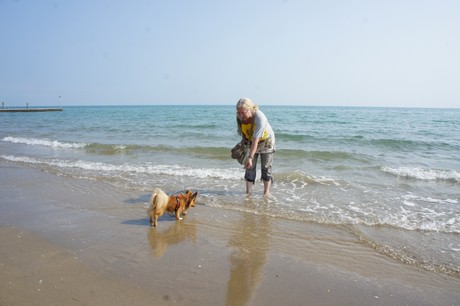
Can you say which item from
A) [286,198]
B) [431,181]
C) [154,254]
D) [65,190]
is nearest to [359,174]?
[431,181]

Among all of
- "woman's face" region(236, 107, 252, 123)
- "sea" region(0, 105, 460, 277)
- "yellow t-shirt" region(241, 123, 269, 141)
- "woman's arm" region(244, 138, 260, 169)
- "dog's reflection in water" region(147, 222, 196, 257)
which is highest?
"woman's face" region(236, 107, 252, 123)

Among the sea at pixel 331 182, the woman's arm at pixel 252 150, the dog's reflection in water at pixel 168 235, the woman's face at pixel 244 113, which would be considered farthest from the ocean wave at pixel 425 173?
the dog's reflection in water at pixel 168 235

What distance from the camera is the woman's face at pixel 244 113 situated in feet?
18.2

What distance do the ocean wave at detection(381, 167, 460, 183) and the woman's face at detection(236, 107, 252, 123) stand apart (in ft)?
18.9

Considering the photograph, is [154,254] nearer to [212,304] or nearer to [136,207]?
[212,304]

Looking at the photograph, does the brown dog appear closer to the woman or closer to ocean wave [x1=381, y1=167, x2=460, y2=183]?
the woman

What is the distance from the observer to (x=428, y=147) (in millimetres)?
15047

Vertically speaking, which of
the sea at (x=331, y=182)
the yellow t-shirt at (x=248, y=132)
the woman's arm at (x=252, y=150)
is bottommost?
the sea at (x=331, y=182)

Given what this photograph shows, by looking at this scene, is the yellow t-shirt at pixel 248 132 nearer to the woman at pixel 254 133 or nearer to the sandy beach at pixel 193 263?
the woman at pixel 254 133

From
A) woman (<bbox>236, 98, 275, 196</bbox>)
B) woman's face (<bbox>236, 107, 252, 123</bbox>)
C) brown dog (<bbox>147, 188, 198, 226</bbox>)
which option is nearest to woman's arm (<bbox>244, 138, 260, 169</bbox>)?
woman (<bbox>236, 98, 275, 196</bbox>)

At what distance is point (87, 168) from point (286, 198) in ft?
20.3

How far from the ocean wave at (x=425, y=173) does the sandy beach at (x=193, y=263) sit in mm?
5314

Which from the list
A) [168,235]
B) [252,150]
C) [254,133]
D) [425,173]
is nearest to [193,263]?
[168,235]

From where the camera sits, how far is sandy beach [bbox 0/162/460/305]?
118 inches
